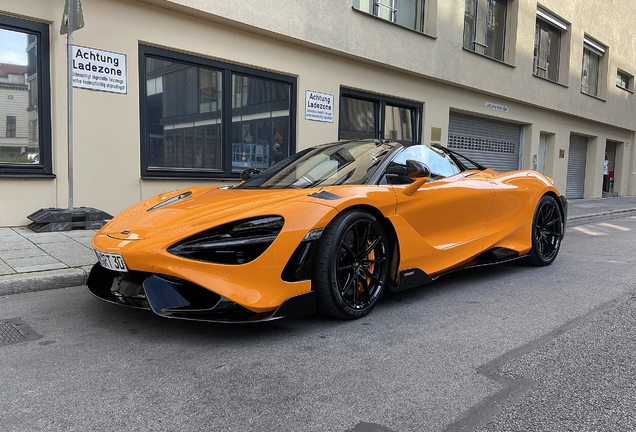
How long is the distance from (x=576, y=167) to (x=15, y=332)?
2076 centimetres

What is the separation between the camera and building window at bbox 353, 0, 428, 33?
10732 mm

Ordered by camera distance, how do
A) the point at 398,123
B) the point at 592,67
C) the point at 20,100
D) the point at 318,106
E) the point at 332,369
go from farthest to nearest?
1. the point at 592,67
2. the point at 398,123
3. the point at 318,106
4. the point at 20,100
5. the point at 332,369

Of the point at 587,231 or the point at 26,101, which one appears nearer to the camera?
the point at 26,101

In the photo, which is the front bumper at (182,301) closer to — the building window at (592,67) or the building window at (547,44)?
the building window at (547,44)

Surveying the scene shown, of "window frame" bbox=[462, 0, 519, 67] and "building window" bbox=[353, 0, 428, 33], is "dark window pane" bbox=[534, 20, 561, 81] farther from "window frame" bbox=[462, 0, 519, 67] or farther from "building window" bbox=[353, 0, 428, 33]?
"building window" bbox=[353, 0, 428, 33]

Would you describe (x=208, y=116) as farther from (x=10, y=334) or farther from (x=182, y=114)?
(x=10, y=334)

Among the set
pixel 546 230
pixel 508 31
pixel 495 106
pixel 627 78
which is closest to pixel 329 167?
pixel 546 230

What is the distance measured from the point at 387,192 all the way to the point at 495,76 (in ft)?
38.2

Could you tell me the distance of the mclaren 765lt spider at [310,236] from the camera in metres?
2.91

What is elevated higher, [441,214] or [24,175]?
[24,175]

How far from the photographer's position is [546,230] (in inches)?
218

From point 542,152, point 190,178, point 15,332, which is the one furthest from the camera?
point 542,152

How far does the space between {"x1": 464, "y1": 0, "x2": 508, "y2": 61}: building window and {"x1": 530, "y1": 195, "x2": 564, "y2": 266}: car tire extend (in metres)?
8.89

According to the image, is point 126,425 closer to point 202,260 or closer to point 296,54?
point 202,260
